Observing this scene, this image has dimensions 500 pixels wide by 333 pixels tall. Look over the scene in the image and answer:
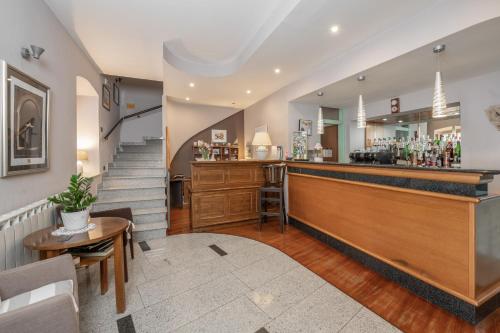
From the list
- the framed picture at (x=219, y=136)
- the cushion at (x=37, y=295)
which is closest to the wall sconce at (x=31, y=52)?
the cushion at (x=37, y=295)

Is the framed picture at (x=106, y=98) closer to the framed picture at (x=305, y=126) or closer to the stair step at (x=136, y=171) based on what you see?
the stair step at (x=136, y=171)

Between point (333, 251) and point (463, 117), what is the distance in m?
2.75

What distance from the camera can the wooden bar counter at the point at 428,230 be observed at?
1730 mm

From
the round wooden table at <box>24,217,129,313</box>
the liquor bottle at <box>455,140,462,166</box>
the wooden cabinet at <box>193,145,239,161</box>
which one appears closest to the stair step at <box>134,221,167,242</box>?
the round wooden table at <box>24,217,129,313</box>

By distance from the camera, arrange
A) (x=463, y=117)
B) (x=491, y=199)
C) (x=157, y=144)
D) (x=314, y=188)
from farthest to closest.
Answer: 1. (x=157, y=144)
2. (x=314, y=188)
3. (x=463, y=117)
4. (x=491, y=199)

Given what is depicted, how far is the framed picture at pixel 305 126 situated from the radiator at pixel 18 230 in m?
4.17

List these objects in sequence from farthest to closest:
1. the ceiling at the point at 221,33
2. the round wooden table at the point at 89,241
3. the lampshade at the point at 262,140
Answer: the lampshade at the point at 262,140, the ceiling at the point at 221,33, the round wooden table at the point at 89,241

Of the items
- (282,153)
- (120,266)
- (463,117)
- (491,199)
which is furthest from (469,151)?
(120,266)

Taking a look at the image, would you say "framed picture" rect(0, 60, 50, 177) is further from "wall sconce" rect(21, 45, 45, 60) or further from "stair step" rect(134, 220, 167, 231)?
"stair step" rect(134, 220, 167, 231)

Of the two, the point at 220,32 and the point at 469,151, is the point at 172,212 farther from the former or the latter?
the point at 469,151

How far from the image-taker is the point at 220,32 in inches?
117

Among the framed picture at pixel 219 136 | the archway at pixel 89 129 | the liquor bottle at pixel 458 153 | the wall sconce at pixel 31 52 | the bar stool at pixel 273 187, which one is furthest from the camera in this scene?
the framed picture at pixel 219 136

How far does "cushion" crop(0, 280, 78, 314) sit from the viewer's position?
1161 millimetres

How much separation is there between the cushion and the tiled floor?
610 mm
